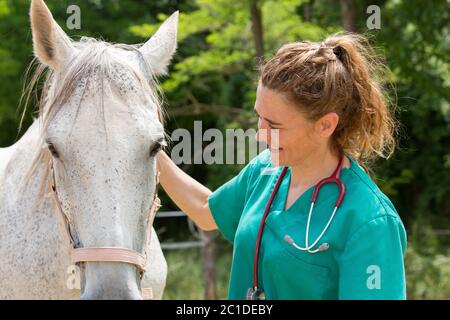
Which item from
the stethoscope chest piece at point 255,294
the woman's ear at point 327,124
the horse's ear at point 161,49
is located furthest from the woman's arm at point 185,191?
the woman's ear at point 327,124

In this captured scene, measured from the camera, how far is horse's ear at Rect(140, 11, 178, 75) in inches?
109

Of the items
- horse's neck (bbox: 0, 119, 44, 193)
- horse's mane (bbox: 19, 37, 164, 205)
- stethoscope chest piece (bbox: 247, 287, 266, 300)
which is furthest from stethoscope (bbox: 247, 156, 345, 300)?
horse's neck (bbox: 0, 119, 44, 193)

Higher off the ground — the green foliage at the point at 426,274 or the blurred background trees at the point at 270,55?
the blurred background trees at the point at 270,55

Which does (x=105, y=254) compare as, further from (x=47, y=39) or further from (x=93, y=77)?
(x=47, y=39)

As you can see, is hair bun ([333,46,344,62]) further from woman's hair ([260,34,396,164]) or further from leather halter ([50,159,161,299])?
leather halter ([50,159,161,299])

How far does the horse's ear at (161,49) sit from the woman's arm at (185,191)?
1.53ft

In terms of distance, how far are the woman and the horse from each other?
0.40m

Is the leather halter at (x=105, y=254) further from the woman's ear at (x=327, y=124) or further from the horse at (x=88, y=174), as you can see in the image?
the woman's ear at (x=327, y=124)

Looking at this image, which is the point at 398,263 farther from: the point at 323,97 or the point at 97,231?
the point at 97,231

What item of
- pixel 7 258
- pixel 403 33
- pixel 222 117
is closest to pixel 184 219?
pixel 222 117

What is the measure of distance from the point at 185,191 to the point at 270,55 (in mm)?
3913

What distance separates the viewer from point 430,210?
50.0ft

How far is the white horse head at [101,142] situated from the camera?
2.22m
